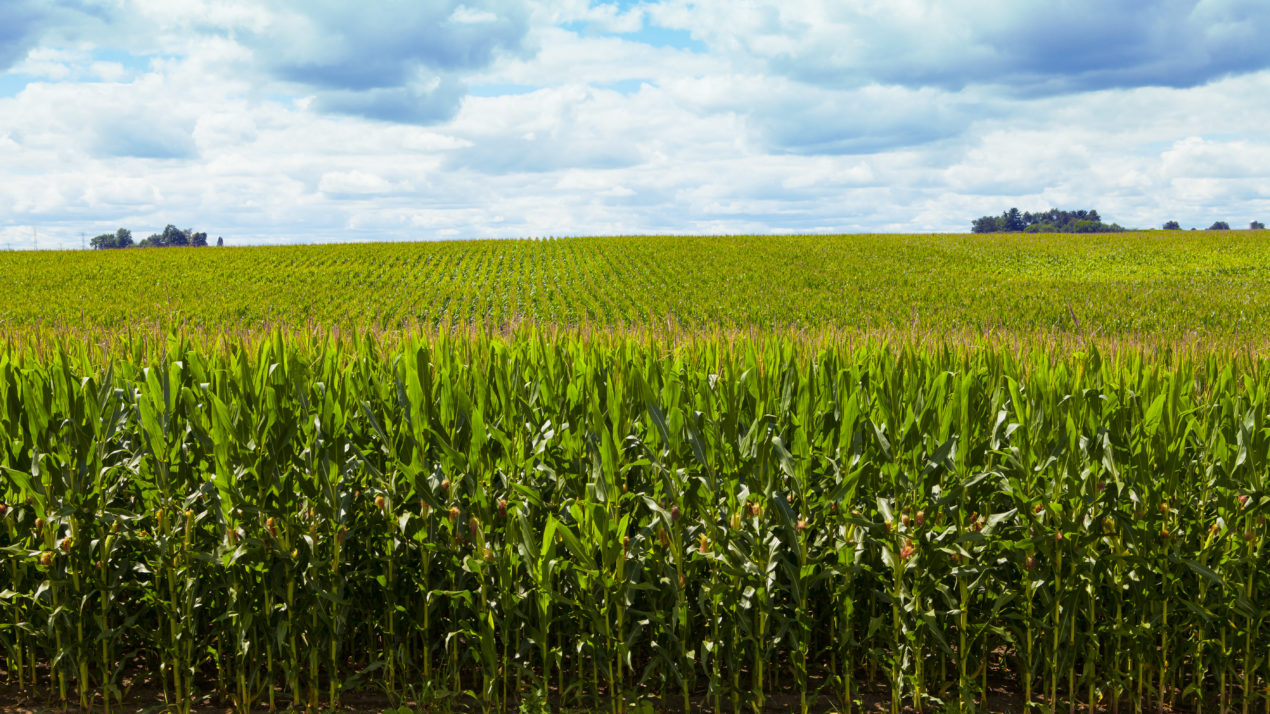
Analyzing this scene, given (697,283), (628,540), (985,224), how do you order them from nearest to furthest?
(628,540) → (697,283) → (985,224)

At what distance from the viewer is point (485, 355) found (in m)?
5.86

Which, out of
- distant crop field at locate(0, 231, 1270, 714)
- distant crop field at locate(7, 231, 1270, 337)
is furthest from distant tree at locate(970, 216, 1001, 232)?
distant crop field at locate(0, 231, 1270, 714)

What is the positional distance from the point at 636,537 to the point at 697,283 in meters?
34.0

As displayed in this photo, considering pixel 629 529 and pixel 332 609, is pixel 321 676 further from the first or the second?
pixel 629 529

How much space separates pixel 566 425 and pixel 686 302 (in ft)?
90.5

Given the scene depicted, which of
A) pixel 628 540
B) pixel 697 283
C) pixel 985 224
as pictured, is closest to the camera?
pixel 628 540

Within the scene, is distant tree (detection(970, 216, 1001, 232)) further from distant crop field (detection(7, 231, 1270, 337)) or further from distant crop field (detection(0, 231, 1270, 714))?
distant crop field (detection(0, 231, 1270, 714))

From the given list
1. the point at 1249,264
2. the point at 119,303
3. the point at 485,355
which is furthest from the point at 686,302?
the point at 1249,264

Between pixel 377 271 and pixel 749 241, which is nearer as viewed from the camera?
pixel 377 271

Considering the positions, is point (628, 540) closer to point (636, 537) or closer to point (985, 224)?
point (636, 537)

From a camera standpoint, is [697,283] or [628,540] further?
[697,283]

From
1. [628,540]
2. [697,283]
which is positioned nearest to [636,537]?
[628,540]

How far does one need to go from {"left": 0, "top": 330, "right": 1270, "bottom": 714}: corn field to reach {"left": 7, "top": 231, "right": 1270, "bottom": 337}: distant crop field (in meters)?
14.3

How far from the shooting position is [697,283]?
123 feet
